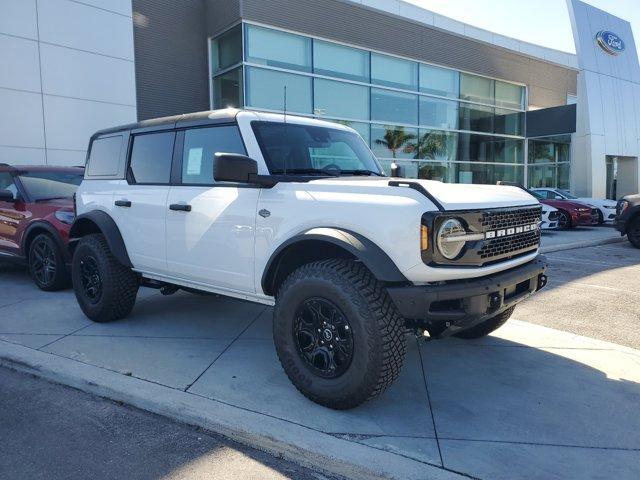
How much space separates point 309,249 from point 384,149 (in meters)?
15.4

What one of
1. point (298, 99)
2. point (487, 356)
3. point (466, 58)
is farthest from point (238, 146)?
point (466, 58)

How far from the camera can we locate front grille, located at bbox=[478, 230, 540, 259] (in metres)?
3.29

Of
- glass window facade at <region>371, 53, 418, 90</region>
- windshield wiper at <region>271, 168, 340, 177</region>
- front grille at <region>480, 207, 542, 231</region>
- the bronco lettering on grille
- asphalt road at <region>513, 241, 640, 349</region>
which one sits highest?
glass window facade at <region>371, 53, 418, 90</region>

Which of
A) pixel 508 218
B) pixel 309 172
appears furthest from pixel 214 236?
pixel 508 218

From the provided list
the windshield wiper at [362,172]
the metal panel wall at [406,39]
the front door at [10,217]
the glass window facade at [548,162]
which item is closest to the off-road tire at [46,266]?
the front door at [10,217]

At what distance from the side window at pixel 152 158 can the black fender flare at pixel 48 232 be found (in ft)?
6.94

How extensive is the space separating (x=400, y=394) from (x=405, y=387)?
130mm

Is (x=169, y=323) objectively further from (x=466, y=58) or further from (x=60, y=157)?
(x=466, y=58)

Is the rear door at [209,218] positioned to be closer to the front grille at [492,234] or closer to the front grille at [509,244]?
the front grille at [492,234]

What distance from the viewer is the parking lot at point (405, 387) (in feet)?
9.24

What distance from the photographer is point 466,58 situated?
21328 millimetres

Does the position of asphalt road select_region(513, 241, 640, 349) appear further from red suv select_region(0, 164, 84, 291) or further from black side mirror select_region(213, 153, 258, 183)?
red suv select_region(0, 164, 84, 291)

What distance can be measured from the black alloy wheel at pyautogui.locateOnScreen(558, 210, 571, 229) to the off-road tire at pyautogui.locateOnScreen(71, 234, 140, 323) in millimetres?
13894

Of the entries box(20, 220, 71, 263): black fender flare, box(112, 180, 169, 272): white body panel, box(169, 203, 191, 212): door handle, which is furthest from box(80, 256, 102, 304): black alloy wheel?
box(20, 220, 71, 263): black fender flare
